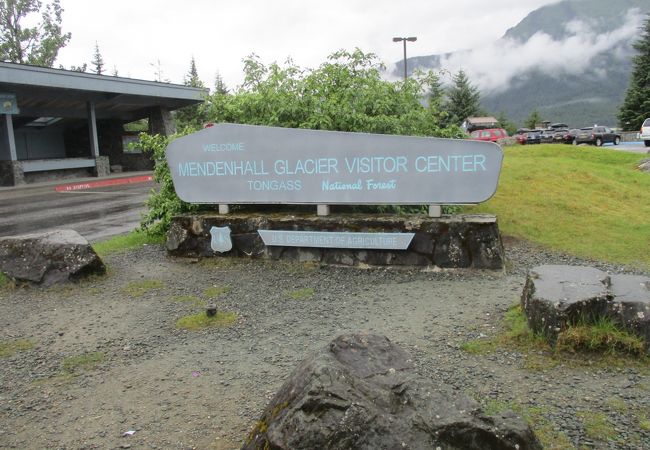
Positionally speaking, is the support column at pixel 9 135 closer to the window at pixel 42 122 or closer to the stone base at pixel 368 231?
the window at pixel 42 122

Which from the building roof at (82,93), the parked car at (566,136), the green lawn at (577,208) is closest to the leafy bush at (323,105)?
the green lawn at (577,208)

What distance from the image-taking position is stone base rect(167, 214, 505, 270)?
6371 mm

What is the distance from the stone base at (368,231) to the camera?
6.37 meters

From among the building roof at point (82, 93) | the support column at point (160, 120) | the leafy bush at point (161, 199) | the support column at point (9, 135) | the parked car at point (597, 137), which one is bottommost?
the leafy bush at point (161, 199)

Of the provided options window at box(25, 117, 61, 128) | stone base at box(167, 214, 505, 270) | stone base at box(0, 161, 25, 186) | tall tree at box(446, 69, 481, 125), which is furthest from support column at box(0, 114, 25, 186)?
tall tree at box(446, 69, 481, 125)

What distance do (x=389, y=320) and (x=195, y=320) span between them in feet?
6.15

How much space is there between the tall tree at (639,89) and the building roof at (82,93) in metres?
31.7

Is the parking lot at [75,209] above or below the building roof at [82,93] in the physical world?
below

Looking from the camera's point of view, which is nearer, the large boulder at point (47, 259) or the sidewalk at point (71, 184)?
the large boulder at point (47, 259)

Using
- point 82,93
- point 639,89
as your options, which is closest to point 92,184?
point 82,93

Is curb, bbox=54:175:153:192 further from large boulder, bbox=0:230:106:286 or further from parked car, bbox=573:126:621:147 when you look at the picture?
parked car, bbox=573:126:621:147

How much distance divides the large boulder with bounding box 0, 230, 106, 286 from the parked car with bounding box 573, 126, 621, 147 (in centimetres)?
3691

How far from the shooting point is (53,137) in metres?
32.3

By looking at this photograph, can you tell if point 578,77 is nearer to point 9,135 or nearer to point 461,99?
point 461,99
